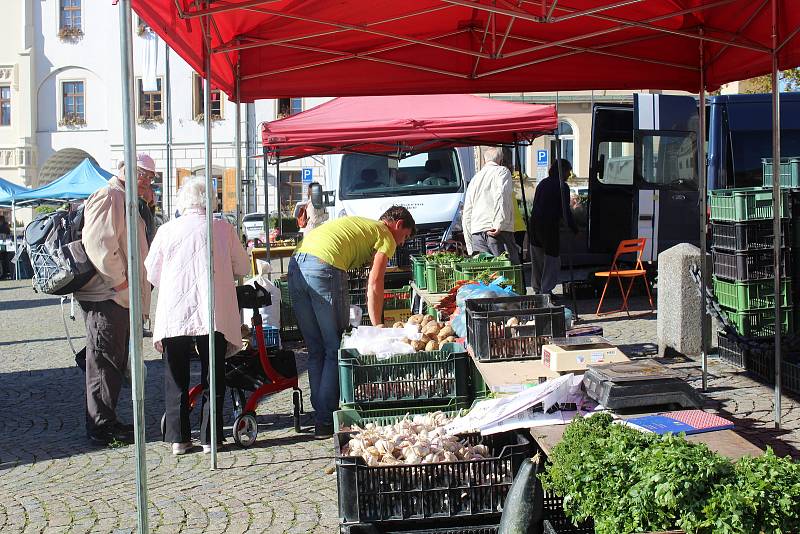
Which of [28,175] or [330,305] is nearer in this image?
[330,305]

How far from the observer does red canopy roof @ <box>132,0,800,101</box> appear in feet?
19.5

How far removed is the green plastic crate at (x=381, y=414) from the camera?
181 inches

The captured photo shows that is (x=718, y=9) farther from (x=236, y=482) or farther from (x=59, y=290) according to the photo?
(x=59, y=290)

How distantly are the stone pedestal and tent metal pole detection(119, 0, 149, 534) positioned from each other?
6.46 m

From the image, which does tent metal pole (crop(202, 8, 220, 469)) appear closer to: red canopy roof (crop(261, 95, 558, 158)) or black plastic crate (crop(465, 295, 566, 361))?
black plastic crate (crop(465, 295, 566, 361))

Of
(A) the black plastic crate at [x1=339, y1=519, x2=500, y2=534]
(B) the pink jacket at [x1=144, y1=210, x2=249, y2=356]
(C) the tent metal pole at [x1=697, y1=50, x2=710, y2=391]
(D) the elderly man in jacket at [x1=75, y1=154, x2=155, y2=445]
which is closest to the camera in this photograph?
(A) the black plastic crate at [x1=339, y1=519, x2=500, y2=534]

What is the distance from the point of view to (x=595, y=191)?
14.3 metres

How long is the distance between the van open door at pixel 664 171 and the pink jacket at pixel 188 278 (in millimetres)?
8519

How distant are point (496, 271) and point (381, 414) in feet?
11.7

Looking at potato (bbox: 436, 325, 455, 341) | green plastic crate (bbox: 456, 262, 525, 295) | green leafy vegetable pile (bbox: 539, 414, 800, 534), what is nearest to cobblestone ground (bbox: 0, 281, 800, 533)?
potato (bbox: 436, 325, 455, 341)

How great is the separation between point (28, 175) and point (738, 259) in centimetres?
4380

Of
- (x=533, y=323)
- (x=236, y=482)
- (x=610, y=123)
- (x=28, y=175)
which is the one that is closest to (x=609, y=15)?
(x=533, y=323)

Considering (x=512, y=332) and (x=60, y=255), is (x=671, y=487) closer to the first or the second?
(x=512, y=332)

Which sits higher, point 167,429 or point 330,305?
point 330,305
